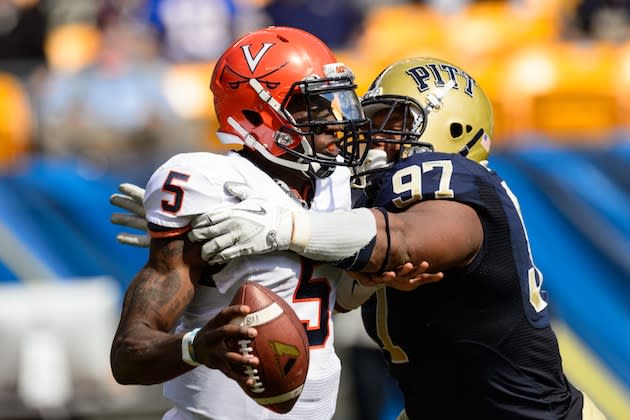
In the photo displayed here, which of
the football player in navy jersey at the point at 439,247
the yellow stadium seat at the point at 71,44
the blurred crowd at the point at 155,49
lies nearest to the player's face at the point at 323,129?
the football player in navy jersey at the point at 439,247

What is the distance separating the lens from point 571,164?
584cm

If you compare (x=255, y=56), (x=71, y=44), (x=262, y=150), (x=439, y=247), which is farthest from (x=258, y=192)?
(x=71, y=44)

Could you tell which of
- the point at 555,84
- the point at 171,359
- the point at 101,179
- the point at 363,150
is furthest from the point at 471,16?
the point at 171,359

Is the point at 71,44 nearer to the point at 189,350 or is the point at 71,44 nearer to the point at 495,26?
the point at 495,26

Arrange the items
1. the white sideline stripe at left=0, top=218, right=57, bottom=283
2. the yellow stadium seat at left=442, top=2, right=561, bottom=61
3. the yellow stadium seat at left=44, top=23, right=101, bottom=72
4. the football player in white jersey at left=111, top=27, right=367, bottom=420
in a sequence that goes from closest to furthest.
→ the football player in white jersey at left=111, top=27, right=367, bottom=420
the white sideline stripe at left=0, top=218, right=57, bottom=283
the yellow stadium seat at left=442, top=2, right=561, bottom=61
the yellow stadium seat at left=44, top=23, right=101, bottom=72

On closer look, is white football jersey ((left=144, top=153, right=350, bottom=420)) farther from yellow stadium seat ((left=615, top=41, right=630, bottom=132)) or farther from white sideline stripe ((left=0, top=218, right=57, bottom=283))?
yellow stadium seat ((left=615, top=41, right=630, bottom=132))

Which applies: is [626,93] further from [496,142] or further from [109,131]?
[109,131]

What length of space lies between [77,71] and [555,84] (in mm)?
2931

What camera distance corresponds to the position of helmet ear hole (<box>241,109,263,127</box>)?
10.8 feet

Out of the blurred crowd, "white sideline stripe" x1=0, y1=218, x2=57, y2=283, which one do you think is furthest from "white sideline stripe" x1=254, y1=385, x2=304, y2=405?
"white sideline stripe" x1=0, y1=218, x2=57, y2=283

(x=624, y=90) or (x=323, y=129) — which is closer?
(x=323, y=129)

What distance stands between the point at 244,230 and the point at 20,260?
3.84 meters

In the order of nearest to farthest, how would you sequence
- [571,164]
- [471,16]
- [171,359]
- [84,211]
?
[171,359]
[571,164]
[84,211]
[471,16]

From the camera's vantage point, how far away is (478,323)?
10.9ft
